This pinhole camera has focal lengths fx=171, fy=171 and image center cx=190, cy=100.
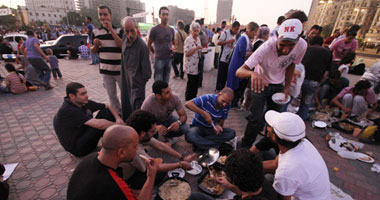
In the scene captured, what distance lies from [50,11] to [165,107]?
86.9 m

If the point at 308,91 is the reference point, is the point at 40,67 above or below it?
below

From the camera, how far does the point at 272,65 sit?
250cm

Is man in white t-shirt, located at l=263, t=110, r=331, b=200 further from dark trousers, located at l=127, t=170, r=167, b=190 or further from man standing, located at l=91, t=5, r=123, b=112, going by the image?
man standing, located at l=91, t=5, r=123, b=112

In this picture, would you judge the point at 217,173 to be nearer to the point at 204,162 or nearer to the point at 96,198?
Result: the point at 204,162

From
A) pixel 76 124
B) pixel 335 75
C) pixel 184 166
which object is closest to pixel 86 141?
pixel 76 124

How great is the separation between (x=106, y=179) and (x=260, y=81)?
6.27 feet

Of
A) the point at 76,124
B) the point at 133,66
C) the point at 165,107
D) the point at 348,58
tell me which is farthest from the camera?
the point at 348,58

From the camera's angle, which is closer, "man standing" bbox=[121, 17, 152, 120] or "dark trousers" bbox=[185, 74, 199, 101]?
"man standing" bbox=[121, 17, 152, 120]

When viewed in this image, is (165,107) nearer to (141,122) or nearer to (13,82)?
(141,122)

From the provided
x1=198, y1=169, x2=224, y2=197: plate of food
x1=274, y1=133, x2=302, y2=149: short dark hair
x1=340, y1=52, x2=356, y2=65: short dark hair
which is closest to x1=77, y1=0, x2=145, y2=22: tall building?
x1=340, y1=52, x2=356, y2=65: short dark hair

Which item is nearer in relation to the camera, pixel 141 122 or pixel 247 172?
pixel 247 172

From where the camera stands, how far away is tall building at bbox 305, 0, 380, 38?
44062mm

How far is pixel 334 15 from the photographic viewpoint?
194 ft

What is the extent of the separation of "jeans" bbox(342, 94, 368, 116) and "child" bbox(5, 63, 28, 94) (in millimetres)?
9452
